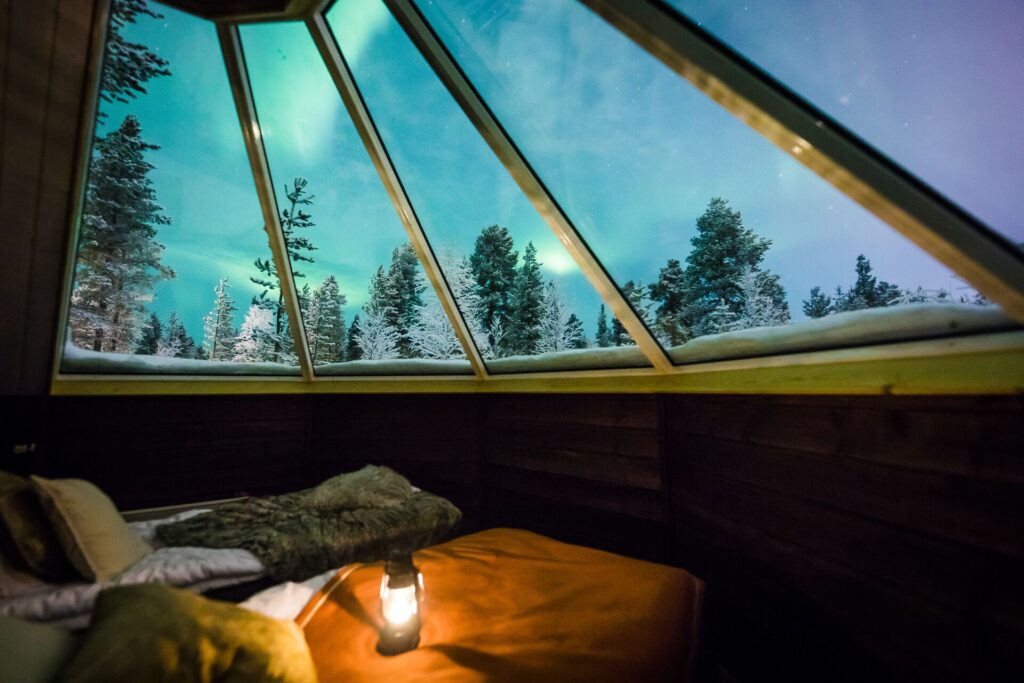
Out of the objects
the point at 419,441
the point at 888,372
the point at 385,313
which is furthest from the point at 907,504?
the point at 385,313

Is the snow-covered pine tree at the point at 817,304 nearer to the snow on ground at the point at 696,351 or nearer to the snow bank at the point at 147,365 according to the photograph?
the snow on ground at the point at 696,351

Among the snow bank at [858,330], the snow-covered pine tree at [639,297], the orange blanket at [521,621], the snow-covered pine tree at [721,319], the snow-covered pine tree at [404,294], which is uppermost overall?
the snow-covered pine tree at [404,294]

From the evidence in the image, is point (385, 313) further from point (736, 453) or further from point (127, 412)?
point (736, 453)

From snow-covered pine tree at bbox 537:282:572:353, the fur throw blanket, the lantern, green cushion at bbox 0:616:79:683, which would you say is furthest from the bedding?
snow-covered pine tree at bbox 537:282:572:353

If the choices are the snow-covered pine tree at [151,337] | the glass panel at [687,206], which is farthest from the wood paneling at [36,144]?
the glass panel at [687,206]

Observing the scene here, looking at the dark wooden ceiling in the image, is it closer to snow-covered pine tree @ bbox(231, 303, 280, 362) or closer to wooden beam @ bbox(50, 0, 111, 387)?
wooden beam @ bbox(50, 0, 111, 387)

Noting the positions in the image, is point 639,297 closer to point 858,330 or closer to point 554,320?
point 554,320

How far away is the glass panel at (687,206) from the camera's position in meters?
1.68

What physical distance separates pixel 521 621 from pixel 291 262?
3.53 metres

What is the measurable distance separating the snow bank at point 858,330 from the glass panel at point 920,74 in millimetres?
364

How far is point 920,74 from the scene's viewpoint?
4.00 ft

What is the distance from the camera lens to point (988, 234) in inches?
50.4

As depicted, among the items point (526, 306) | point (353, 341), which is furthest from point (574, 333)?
point (353, 341)

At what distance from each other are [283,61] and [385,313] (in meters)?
2.07
